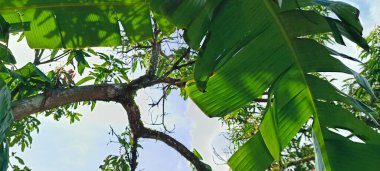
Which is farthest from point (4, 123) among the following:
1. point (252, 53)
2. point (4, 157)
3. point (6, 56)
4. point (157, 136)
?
point (157, 136)

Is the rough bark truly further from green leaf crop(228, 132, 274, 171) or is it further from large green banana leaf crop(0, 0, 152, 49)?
green leaf crop(228, 132, 274, 171)

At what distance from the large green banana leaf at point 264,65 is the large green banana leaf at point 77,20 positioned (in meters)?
0.35

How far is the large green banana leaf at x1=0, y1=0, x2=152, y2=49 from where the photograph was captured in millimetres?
1737

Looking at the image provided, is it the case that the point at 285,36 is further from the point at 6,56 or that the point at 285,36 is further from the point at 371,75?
the point at 371,75

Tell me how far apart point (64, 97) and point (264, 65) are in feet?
3.20

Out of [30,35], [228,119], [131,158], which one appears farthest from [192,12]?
[228,119]

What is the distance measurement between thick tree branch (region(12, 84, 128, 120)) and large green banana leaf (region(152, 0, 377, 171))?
71 centimetres

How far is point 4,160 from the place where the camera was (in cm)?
117

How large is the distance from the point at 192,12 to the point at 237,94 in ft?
1.16

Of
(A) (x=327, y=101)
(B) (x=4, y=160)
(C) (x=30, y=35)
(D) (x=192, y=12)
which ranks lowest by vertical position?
(B) (x=4, y=160)

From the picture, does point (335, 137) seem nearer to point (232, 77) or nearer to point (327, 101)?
point (327, 101)

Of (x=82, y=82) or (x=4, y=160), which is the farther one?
(x=82, y=82)

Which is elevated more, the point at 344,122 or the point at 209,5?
the point at 209,5

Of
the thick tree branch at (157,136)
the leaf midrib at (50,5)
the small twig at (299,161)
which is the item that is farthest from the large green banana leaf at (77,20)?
the small twig at (299,161)
